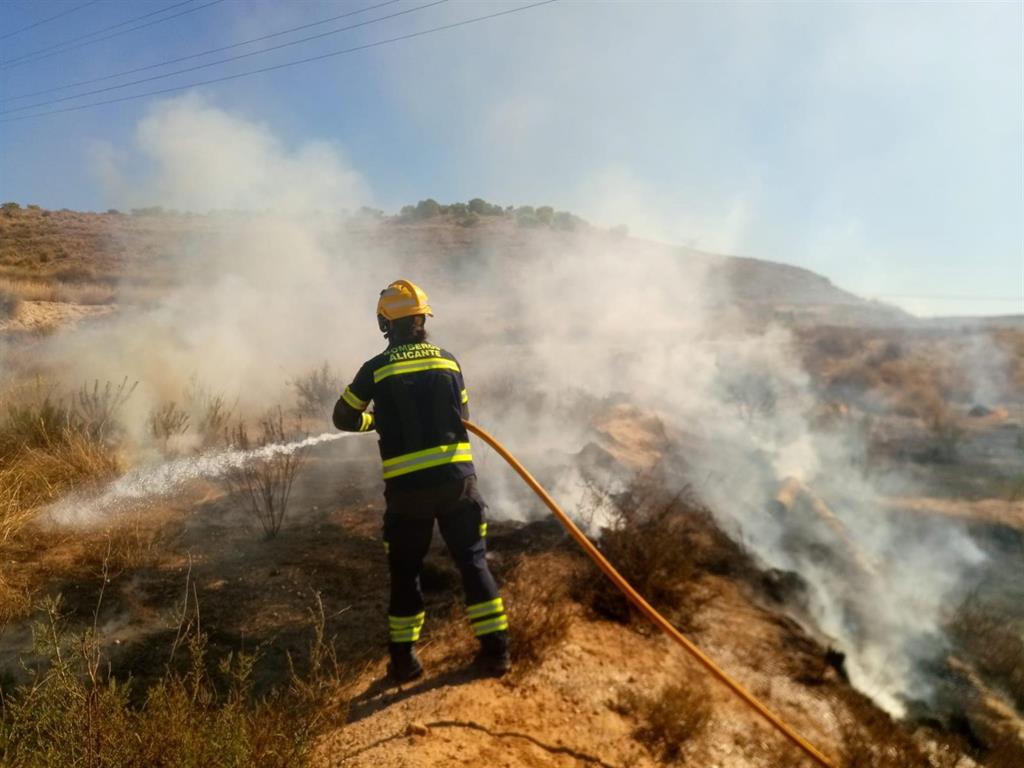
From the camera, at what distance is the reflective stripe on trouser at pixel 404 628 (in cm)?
298

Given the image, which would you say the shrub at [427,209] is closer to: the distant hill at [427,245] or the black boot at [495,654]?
the distant hill at [427,245]

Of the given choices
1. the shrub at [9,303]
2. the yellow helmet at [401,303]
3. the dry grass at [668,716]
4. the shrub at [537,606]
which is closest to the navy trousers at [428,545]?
the shrub at [537,606]

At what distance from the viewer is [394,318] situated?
320cm

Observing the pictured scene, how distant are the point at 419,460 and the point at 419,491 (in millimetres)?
159

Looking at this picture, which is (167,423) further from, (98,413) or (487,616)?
(487,616)

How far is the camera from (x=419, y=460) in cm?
297

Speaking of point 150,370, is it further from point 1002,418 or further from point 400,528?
point 1002,418

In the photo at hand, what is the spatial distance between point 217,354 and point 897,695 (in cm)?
1071

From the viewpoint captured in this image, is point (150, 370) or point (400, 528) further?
point (150, 370)

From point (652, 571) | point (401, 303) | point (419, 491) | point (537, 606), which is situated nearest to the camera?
point (419, 491)

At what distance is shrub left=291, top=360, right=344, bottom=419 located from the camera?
29.1ft

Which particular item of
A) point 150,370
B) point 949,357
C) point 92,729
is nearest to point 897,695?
point 92,729

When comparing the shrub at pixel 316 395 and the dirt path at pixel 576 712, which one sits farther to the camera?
the shrub at pixel 316 395

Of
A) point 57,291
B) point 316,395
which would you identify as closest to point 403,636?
point 316,395
